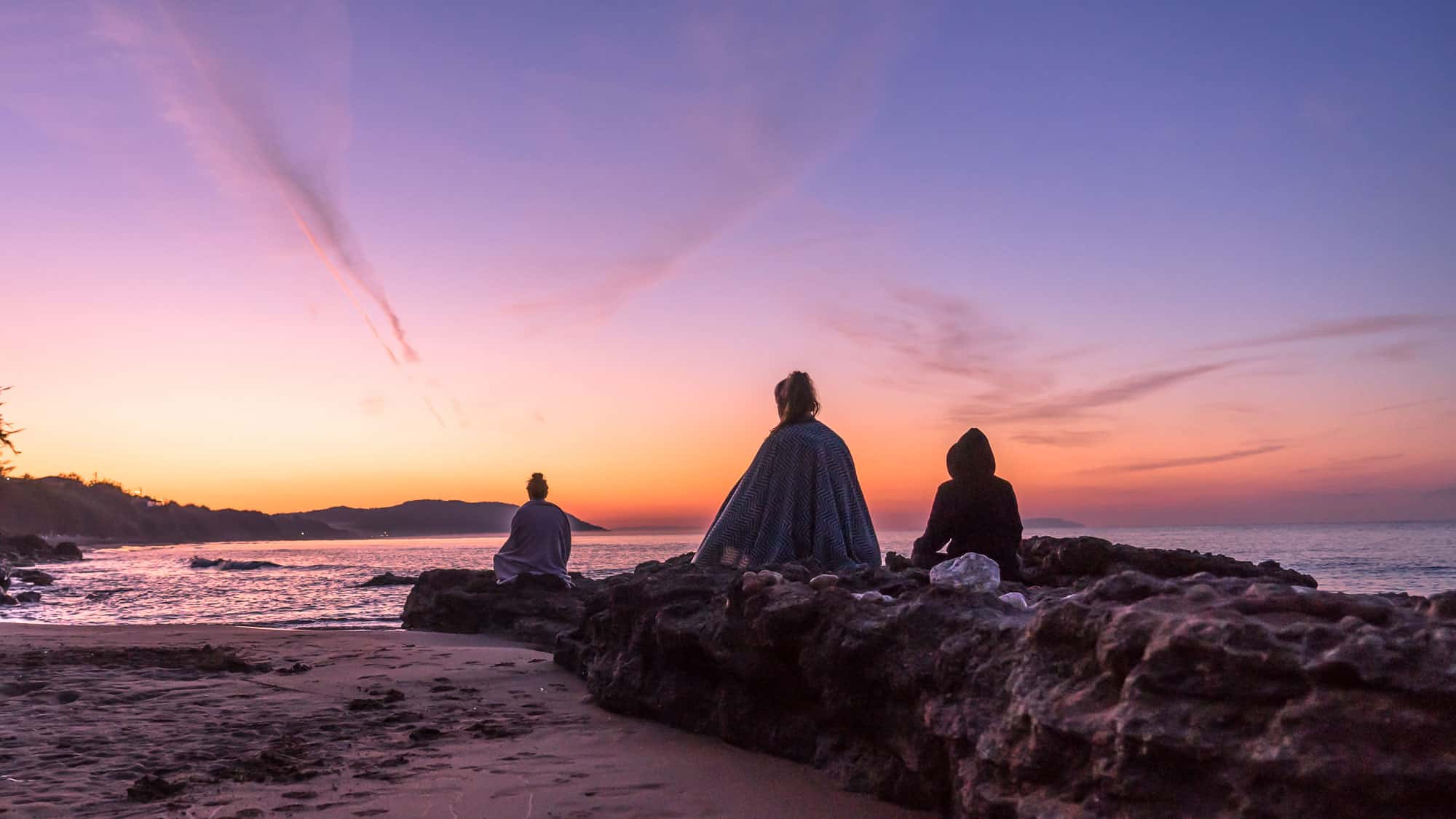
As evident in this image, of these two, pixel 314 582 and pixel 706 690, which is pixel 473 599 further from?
pixel 314 582

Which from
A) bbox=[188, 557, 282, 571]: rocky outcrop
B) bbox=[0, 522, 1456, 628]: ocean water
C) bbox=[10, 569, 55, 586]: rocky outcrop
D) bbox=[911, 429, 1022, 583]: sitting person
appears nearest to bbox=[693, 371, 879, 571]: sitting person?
bbox=[911, 429, 1022, 583]: sitting person

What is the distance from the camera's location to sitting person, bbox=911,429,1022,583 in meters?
6.18

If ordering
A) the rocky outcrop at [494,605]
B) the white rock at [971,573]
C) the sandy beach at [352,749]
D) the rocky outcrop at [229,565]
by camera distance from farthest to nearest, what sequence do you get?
the rocky outcrop at [229,565], the rocky outcrop at [494,605], the white rock at [971,573], the sandy beach at [352,749]

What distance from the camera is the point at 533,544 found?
39.4ft

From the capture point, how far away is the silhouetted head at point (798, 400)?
6.54 meters

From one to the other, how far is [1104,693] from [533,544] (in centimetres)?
1036

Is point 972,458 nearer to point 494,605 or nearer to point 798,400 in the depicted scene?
point 798,400

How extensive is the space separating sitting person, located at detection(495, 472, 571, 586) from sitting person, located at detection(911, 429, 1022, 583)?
6.95m

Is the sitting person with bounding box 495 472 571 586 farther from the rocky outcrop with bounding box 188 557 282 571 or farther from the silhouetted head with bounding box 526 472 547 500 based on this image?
the rocky outcrop with bounding box 188 557 282 571

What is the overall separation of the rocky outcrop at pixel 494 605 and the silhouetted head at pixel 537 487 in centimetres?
117

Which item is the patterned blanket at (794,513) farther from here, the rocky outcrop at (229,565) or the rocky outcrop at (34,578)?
the rocky outcrop at (229,565)

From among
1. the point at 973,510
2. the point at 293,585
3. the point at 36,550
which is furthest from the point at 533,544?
the point at 36,550

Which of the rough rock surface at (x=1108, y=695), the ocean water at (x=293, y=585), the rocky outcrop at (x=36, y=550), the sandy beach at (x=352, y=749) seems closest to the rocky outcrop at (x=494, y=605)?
the ocean water at (x=293, y=585)

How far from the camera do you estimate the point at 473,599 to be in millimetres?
11367
